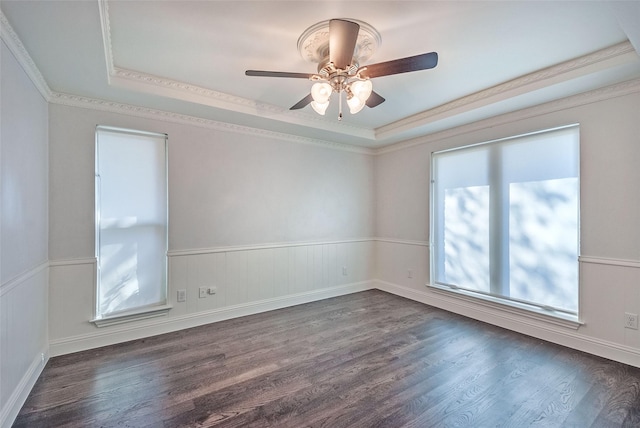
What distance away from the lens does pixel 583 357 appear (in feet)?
8.27

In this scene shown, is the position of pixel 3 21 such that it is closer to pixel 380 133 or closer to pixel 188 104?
pixel 188 104

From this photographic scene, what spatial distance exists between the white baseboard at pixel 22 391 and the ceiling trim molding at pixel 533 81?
425 cm

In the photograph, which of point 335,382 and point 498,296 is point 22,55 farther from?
point 498,296

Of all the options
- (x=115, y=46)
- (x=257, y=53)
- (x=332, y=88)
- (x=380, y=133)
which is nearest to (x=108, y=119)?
(x=115, y=46)

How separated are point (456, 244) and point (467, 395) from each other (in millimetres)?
2095

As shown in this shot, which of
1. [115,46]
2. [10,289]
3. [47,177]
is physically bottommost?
[10,289]

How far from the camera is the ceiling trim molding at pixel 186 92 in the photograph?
2078 millimetres

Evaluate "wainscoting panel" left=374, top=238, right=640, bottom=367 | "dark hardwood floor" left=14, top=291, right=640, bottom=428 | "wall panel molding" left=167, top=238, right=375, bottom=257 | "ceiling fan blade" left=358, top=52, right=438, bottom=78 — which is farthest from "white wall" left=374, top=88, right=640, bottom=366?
"wall panel molding" left=167, top=238, right=375, bottom=257

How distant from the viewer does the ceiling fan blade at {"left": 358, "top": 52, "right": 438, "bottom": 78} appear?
169cm

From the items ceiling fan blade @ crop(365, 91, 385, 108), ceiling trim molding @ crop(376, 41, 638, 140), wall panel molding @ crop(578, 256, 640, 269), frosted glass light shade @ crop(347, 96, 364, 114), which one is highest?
ceiling trim molding @ crop(376, 41, 638, 140)

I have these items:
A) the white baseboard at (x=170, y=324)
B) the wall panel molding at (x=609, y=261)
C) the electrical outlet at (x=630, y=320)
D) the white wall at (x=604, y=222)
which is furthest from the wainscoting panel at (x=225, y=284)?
the electrical outlet at (x=630, y=320)

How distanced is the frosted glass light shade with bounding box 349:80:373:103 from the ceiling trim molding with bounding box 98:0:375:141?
145cm

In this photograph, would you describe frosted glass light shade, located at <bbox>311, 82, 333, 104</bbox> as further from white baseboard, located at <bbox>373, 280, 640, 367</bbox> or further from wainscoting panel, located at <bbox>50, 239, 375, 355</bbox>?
white baseboard, located at <bbox>373, 280, 640, 367</bbox>

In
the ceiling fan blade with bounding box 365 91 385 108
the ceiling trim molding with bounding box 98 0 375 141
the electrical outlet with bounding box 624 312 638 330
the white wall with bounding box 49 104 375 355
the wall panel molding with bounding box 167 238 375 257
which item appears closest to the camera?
the ceiling trim molding with bounding box 98 0 375 141
